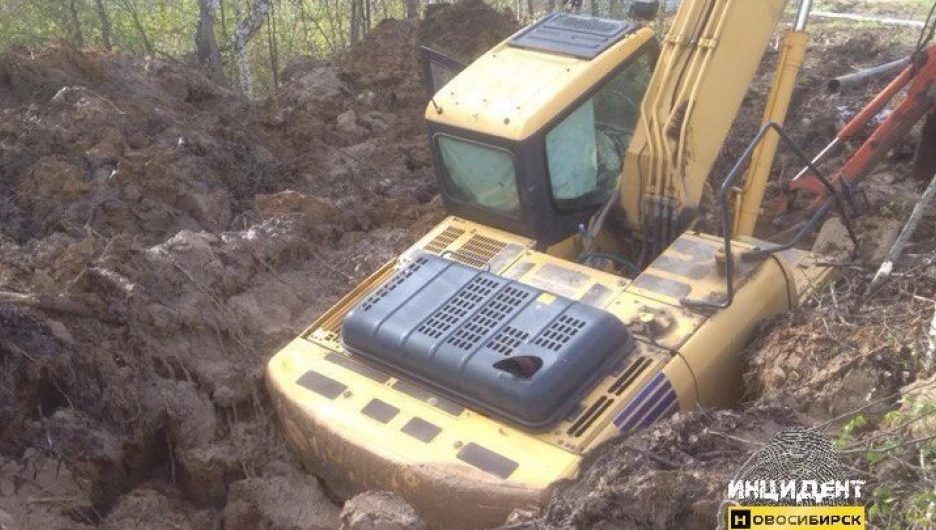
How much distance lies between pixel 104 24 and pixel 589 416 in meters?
8.63

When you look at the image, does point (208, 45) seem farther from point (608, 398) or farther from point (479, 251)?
point (608, 398)

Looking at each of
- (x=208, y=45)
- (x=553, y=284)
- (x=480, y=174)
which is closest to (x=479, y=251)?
(x=480, y=174)

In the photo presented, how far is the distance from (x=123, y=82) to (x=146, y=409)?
12.7 ft

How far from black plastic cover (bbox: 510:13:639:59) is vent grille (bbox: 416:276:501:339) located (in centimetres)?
139

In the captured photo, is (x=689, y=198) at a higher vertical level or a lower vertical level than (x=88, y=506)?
higher

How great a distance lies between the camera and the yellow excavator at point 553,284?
450 cm

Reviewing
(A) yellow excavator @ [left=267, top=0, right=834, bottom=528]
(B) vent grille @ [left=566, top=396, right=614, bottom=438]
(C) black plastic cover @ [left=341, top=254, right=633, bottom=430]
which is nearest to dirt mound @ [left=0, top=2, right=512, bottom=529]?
(A) yellow excavator @ [left=267, top=0, right=834, bottom=528]

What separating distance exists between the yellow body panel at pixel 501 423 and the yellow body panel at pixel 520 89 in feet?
2.18

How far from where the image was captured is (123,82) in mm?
8234

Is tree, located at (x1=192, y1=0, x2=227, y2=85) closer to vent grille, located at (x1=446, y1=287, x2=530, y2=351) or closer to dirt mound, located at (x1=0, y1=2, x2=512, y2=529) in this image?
dirt mound, located at (x1=0, y1=2, x2=512, y2=529)

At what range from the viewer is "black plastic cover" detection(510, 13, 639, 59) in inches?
220

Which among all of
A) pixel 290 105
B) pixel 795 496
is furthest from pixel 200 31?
pixel 795 496

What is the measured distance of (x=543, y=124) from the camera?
520 centimetres

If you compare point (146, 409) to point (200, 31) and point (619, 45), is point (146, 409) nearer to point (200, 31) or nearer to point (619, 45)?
point (619, 45)
